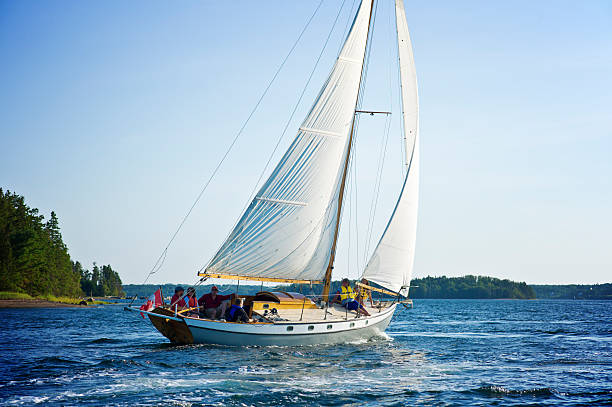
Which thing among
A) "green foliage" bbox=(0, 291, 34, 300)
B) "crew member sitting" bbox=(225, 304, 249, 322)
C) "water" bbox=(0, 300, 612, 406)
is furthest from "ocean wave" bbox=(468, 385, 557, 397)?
"green foliage" bbox=(0, 291, 34, 300)

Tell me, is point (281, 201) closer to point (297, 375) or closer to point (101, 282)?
point (297, 375)

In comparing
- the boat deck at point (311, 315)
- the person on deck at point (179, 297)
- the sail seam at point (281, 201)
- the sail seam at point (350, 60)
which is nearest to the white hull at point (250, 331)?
the boat deck at point (311, 315)

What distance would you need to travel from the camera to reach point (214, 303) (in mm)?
22781

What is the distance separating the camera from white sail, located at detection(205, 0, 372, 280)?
945 inches

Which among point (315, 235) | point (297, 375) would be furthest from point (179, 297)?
point (297, 375)

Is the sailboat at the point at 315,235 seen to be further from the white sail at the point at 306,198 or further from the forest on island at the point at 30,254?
the forest on island at the point at 30,254

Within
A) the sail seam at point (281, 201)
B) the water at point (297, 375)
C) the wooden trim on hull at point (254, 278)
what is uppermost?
the sail seam at point (281, 201)

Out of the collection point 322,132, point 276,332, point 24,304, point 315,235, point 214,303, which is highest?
point 322,132

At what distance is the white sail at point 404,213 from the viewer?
26.8m

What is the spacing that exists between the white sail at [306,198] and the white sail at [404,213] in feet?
7.34

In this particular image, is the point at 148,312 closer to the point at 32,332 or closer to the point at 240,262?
the point at 240,262

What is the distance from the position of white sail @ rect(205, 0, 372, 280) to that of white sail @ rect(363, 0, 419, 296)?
7.34 feet

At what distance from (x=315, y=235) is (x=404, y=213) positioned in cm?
475

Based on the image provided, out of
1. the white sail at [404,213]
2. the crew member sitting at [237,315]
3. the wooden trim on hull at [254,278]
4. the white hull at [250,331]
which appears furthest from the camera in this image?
the white sail at [404,213]
